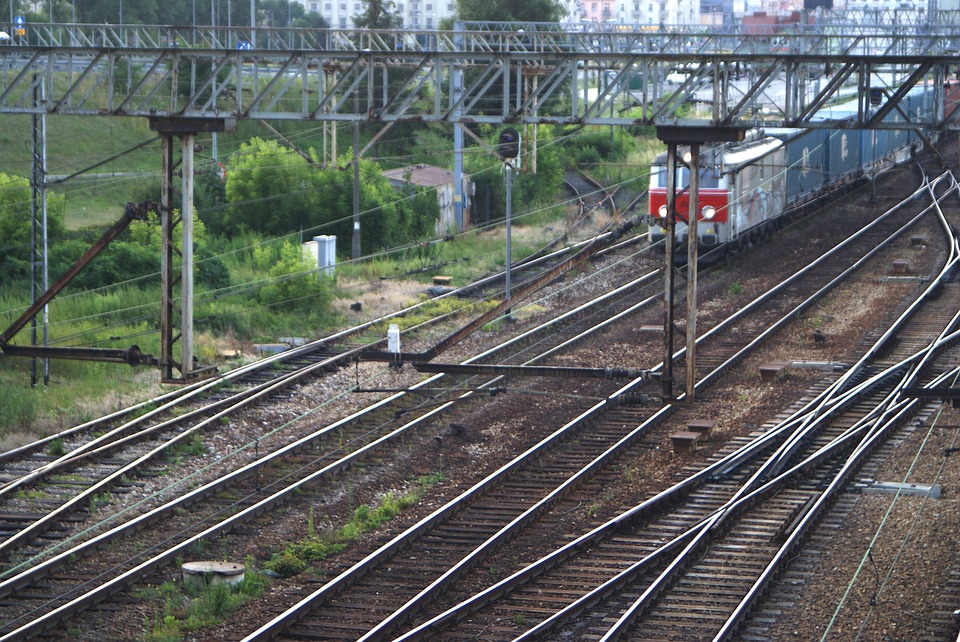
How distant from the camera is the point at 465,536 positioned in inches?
546

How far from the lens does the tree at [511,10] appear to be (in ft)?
174

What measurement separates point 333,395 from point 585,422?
3.93 m

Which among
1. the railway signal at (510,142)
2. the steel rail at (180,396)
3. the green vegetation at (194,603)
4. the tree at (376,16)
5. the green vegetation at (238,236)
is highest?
the tree at (376,16)

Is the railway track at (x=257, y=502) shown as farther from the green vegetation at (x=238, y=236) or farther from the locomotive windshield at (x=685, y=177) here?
the locomotive windshield at (x=685, y=177)

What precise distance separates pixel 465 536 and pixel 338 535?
137 cm

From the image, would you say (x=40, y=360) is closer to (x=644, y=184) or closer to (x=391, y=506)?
(x=391, y=506)

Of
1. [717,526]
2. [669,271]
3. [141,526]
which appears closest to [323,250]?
[141,526]

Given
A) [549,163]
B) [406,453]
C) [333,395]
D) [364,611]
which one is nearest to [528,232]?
[549,163]

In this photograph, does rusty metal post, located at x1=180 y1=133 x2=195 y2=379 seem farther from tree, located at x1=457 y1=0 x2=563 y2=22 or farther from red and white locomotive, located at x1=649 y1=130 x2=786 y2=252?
tree, located at x1=457 y1=0 x2=563 y2=22

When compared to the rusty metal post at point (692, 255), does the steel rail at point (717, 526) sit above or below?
below

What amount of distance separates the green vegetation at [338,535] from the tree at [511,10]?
1584 inches

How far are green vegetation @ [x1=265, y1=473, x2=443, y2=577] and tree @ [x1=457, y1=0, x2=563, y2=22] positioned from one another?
4025 cm

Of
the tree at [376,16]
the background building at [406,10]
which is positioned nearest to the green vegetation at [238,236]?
the tree at [376,16]

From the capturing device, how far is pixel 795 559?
13.2 meters
